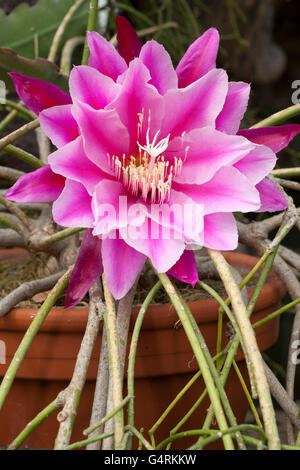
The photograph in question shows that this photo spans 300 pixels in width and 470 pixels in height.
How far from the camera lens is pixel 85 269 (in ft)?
1.15

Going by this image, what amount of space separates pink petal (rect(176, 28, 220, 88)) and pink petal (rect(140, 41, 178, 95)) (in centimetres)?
1

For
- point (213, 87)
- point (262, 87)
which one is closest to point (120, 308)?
point (213, 87)

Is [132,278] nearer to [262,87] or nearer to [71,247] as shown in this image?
[71,247]

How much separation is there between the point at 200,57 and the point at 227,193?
10 cm

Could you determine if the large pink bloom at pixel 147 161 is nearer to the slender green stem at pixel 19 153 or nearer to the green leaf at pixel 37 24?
the slender green stem at pixel 19 153

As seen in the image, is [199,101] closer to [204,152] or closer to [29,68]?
[204,152]

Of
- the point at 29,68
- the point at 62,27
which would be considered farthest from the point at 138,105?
the point at 62,27

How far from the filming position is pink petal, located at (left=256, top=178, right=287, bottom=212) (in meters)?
0.36

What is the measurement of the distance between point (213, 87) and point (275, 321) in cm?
27

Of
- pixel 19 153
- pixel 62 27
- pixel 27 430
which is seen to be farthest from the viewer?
pixel 62 27

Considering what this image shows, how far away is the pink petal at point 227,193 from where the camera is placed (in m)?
0.32

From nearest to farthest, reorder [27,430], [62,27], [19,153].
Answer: [27,430]
[19,153]
[62,27]

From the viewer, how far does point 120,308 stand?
0.40 metres

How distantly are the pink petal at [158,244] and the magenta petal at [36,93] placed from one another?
106 mm
